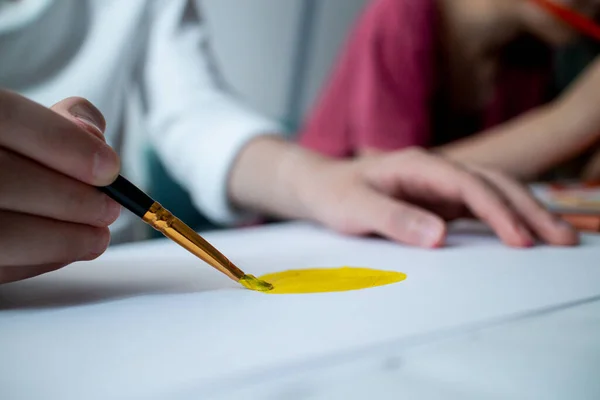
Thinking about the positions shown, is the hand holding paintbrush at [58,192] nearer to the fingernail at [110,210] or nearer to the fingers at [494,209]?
the fingernail at [110,210]

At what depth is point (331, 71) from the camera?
110 centimetres

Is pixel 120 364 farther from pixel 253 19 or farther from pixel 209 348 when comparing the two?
pixel 253 19

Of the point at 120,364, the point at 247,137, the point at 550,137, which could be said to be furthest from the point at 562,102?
the point at 120,364

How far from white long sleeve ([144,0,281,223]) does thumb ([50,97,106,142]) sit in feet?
0.79

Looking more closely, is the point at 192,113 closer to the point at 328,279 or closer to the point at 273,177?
the point at 273,177

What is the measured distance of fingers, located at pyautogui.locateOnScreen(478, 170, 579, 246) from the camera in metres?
0.33

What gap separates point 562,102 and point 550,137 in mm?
55

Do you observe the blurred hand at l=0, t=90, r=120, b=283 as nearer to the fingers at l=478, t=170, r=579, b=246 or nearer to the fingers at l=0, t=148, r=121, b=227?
the fingers at l=0, t=148, r=121, b=227

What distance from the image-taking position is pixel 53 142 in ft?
0.59

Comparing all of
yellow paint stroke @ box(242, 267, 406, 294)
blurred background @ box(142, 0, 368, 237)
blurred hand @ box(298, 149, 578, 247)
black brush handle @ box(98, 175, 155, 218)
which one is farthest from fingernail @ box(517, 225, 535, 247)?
blurred background @ box(142, 0, 368, 237)

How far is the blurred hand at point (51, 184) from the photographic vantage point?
0.59ft

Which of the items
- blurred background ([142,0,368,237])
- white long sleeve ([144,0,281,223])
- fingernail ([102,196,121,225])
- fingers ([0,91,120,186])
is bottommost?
fingernail ([102,196,121,225])

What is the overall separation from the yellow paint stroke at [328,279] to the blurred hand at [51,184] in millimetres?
73

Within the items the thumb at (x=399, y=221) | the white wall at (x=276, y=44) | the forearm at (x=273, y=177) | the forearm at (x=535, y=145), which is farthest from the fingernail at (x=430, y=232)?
the white wall at (x=276, y=44)
